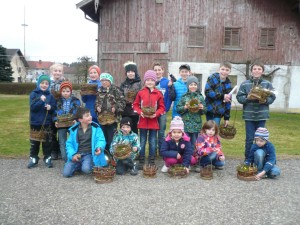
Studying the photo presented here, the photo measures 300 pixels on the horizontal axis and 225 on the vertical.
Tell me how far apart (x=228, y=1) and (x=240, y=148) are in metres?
12.5

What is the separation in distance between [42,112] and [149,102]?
6.65 ft

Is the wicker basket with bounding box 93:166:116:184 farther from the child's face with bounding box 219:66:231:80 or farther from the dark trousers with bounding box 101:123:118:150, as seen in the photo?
the child's face with bounding box 219:66:231:80

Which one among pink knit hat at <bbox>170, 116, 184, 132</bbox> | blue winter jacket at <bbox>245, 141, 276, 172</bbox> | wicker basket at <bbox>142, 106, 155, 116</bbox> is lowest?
blue winter jacket at <bbox>245, 141, 276, 172</bbox>

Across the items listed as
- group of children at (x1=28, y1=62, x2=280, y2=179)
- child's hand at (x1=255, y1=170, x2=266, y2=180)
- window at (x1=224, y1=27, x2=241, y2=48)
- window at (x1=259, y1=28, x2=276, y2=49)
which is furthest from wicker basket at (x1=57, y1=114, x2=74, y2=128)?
window at (x1=259, y1=28, x2=276, y2=49)

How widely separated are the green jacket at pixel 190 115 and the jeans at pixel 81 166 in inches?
73.5

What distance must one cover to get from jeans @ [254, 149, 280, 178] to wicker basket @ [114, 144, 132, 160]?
2.22 m

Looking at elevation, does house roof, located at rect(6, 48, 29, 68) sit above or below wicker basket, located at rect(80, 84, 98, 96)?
above

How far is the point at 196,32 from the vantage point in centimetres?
1906

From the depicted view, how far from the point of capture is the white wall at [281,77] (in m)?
19.4

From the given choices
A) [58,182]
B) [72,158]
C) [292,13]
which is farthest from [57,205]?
[292,13]

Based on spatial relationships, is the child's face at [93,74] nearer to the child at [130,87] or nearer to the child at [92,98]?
the child at [92,98]

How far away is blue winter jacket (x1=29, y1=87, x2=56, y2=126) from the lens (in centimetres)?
596

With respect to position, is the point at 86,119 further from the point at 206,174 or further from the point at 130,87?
the point at 206,174

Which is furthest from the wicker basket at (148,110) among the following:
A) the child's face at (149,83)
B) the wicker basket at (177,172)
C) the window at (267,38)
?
the window at (267,38)
